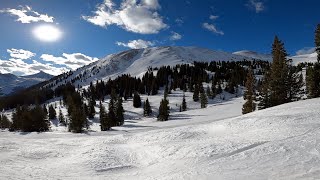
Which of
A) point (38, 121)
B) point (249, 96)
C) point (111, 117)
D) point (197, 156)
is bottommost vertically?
point (111, 117)

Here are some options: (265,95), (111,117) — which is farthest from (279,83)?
(111,117)

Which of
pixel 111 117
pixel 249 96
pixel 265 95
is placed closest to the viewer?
pixel 265 95

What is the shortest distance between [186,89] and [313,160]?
554 feet

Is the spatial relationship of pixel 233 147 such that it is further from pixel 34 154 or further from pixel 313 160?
pixel 34 154

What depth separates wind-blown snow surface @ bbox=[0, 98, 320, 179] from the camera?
1351 cm

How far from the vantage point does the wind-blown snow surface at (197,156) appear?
44.3 feet

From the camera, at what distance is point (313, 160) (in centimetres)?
1295

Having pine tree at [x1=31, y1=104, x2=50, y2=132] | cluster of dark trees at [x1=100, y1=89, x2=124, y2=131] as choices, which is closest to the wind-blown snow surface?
cluster of dark trees at [x1=100, y1=89, x2=124, y2=131]

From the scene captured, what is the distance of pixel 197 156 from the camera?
1758cm

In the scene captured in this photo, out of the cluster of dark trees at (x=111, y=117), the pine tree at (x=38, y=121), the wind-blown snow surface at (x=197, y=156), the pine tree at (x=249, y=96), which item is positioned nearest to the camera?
the wind-blown snow surface at (x=197, y=156)

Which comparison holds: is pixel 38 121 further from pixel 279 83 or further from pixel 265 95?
pixel 279 83

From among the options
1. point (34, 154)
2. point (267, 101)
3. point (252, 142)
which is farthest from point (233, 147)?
point (267, 101)

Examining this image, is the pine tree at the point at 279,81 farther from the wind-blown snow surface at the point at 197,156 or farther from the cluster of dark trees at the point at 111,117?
the cluster of dark trees at the point at 111,117

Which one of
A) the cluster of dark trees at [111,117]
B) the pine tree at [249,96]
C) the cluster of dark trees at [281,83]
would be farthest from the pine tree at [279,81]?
the cluster of dark trees at [111,117]
